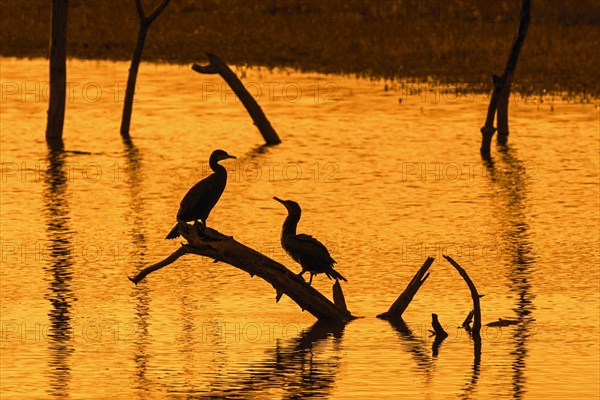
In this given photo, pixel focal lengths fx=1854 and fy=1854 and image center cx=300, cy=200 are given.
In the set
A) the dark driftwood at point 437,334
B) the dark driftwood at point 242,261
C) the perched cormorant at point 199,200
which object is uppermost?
the perched cormorant at point 199,200

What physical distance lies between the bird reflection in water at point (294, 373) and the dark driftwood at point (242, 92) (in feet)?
51.9

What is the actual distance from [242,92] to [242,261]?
55.0 ft

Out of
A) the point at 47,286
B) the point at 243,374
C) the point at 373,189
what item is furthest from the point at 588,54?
the point at 243,374

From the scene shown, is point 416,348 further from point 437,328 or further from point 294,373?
point 294,373

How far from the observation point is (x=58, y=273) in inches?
884

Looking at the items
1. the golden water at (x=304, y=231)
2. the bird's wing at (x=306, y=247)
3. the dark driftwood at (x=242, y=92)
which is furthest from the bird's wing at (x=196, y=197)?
the dark driftwood at (x=242, y=92)

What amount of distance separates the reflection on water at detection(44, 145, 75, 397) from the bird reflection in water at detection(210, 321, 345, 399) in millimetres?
1567

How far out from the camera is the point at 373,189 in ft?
98.5

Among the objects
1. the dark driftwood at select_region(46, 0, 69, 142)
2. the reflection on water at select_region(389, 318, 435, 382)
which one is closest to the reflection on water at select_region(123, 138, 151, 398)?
the dark driftwood at select_region(46, 0, 69, 142)

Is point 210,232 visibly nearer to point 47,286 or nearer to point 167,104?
point 47,286

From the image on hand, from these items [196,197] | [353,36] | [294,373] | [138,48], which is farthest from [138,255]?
[353,36]

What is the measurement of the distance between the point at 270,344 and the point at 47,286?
160 inches

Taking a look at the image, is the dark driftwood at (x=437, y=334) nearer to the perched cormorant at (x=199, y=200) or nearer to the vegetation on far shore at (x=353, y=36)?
the perched cormorant at (x=199, y=200)

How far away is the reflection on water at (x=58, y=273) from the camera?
686 inches
